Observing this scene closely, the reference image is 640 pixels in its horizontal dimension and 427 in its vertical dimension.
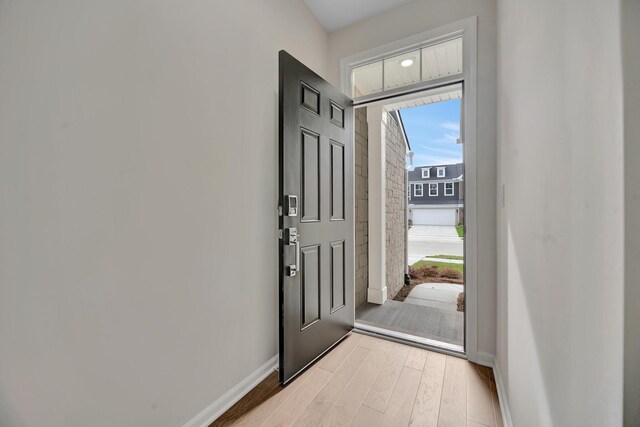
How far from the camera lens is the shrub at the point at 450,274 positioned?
457cm

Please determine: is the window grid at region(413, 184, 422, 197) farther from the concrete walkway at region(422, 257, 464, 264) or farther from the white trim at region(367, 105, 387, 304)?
the white trim at region(367, 105, 387, 304)

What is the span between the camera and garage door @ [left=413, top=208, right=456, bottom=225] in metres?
13.2

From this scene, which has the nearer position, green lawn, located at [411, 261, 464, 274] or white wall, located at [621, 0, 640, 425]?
white wall, located at [621, 0, 640, 425]

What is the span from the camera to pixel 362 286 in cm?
332

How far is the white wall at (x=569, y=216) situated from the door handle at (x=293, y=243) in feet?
3.87

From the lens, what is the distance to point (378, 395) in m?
1.60

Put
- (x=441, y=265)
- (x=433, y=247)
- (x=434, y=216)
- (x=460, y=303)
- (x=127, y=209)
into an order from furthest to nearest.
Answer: (x=434, y=216) < (x=433, y=247) < (x=441, y=265) < (x=460, y=303) < (x=127, y=209)

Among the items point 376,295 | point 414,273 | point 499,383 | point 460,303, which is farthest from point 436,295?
point 499,383

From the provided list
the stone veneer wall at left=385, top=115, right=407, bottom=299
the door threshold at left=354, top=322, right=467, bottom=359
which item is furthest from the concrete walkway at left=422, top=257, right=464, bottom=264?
the door threshold at left=354, top=322, right=467, bottom=359

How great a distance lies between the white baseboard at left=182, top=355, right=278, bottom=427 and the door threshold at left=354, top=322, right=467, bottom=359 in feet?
3.21

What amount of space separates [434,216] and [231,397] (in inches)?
544

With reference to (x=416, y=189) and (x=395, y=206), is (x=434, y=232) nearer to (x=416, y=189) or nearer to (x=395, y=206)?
(x=416, y=189)

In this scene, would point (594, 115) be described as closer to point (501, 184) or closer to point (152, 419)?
point (501, 184)

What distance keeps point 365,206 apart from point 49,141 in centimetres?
303
